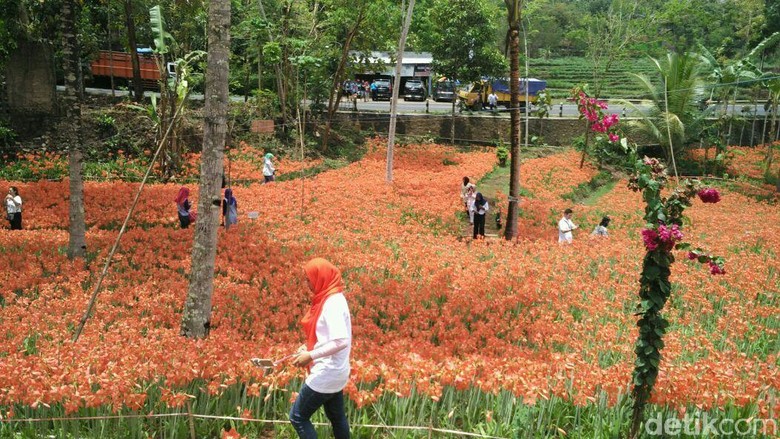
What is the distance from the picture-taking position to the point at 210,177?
780 centimetres

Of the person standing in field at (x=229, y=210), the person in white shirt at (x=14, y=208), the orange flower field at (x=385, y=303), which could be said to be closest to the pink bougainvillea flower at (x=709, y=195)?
the orange flower field at (x=385, y=303)

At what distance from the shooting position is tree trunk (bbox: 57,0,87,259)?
9.97 metres

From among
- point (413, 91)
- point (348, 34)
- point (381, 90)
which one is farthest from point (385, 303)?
point (381, 90)

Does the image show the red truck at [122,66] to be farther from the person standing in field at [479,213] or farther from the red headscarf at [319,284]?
the red headscarf at [319,284]

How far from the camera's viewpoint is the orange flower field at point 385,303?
19.8ft

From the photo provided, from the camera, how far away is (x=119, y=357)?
248 inches

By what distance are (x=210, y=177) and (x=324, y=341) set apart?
385 cm

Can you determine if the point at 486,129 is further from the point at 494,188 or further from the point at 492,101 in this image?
the point at 494,188

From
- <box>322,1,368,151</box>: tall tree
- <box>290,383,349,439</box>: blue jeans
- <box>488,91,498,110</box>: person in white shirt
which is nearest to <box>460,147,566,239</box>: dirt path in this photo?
<box>488,91,498,110</box>: person in white shirt

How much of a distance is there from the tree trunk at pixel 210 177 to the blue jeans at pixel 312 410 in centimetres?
327

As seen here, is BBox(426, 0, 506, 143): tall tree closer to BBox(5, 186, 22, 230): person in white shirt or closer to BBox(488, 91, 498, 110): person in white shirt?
BBox(488, 91, 498, 110): person in white shirt

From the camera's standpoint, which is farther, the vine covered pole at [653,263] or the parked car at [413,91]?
the parked car at [413,91]

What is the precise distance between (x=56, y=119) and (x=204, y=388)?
18743 millimetres

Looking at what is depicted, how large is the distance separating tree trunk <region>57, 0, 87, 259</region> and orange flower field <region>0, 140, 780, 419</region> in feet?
1.37
